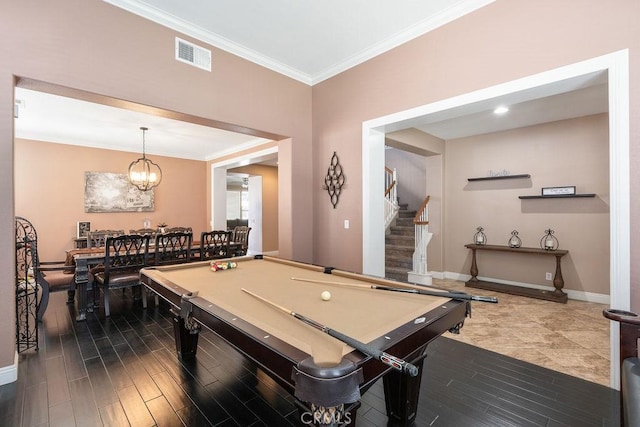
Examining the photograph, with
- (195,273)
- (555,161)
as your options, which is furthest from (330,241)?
(555,161)

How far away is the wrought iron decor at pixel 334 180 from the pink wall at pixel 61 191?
5.08 m

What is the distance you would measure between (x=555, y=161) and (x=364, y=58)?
12.1 feet

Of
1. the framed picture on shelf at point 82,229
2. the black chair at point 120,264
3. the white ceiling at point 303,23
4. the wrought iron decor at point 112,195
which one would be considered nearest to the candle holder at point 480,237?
the white ceiling at point 303,23

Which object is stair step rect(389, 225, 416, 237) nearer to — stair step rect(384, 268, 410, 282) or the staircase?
the staircase

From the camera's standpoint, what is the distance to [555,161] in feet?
15.6

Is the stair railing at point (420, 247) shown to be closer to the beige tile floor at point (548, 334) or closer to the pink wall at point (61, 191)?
the beige tile floor at point (548, 334)

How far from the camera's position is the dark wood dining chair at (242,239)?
16.3 ft

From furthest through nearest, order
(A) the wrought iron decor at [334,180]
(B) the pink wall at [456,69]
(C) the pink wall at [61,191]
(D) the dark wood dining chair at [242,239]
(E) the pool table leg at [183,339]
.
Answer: (C) the pink wall at [61,191] → (D) the dark wood dining chair at [242,239] → (A) the wrought iron decor at [334,180] → (E) the pool table leg at [183,339] → (B) the pink wall at [456,69]

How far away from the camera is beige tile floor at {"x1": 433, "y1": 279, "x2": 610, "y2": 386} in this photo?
254 centimetres

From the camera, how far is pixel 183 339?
2471 mm

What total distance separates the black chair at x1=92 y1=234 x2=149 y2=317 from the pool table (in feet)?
5.47

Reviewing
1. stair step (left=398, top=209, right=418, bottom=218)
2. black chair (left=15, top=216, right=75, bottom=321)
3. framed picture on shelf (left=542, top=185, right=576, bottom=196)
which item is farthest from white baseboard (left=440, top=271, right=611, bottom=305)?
black chair (left=15, top=216, right=75, bottom=321)

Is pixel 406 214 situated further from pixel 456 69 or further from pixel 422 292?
pixel 422 292

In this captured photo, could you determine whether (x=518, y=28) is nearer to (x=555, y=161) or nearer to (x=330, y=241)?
(x=330, y=241)
